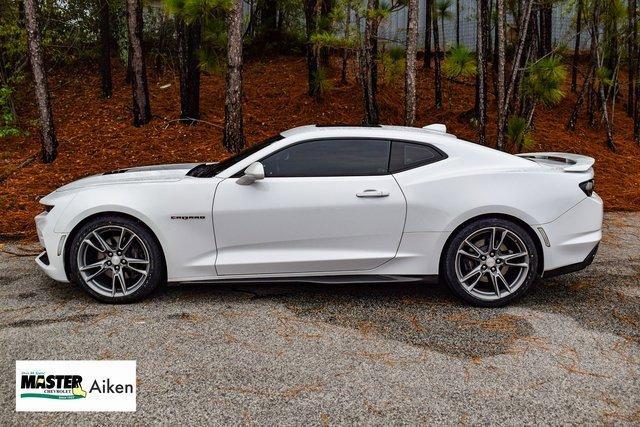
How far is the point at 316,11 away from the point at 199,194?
28.8 ft

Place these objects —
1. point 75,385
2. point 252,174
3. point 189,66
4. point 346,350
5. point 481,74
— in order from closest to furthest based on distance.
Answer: point 75,385 → point 346,350 → point 252,174 → point 481,74 → point 189,66

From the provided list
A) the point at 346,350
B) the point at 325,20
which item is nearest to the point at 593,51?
the point at 325,20

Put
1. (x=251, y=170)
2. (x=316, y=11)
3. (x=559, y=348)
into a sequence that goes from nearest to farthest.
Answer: (x=559, y=348) < (x=251, y=170) < (x=316, y=11)

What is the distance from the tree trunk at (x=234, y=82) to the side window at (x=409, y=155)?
514 centimetres

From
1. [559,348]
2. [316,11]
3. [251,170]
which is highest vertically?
[316,11]

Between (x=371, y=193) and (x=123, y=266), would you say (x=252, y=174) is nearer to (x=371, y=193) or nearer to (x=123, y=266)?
(x=371, y=193)

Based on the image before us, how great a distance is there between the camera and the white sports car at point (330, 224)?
4.40 meters

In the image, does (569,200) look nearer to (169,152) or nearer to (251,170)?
(251,170)

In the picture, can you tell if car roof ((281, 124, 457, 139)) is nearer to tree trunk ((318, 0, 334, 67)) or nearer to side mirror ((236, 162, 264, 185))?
side mirror ((236, 162, 264, 185))

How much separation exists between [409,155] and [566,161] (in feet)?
4.75

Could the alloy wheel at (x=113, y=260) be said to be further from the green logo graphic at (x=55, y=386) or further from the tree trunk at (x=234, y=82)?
the tree trunk at (x=234, y=82)

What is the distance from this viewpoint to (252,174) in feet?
14.1

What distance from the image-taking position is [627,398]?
10.2 ft

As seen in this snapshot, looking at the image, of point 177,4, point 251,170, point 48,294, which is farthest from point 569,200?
point 177,4
